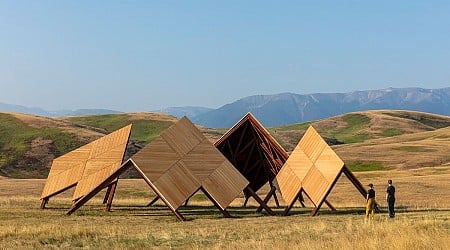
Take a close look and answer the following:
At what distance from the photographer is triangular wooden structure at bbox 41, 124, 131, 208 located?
34406 mm

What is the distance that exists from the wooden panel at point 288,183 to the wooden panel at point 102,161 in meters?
10.6

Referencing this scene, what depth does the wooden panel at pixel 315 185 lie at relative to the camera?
3044cm

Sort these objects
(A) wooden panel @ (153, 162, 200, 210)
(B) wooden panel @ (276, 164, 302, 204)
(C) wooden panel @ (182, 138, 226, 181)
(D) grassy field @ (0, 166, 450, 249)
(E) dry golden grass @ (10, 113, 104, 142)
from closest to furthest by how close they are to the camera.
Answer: (D) grassy field @ (0, 166, 450, 249) → (A) wooden panel @ (153, 162, 200, 210) → (C) wooden panel @ (182, 138, 226, 181) → (B) wooden panel @ (276, 164, 302, 204) → (E) dry golden grass @ (10, 113, 104, 142)

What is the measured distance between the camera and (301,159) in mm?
33844

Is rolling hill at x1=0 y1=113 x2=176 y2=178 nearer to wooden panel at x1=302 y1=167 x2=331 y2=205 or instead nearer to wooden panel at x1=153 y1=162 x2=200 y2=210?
wooden panel at x1=153 y1=162 x2=200 y2=210

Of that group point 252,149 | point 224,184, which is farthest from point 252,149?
point 224,184

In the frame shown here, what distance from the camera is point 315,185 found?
31.5 meters

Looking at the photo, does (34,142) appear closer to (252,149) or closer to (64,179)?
(64,179)

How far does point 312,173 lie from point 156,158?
9523 mm

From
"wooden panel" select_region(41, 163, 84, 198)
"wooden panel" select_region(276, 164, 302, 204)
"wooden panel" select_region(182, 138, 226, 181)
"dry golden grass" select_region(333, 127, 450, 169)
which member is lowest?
"dry golden grass" select_region(333, 127, 450, 169)

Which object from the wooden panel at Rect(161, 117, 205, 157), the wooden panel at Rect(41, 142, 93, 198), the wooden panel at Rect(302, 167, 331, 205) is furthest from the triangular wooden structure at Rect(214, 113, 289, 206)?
the wooden panel at Rect(41, 142, 93, 198)

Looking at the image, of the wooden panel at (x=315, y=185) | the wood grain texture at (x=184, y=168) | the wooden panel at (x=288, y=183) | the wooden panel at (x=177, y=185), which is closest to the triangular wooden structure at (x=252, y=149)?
the wooden panel at (x=288, y=183)

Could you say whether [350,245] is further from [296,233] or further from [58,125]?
[58,125]

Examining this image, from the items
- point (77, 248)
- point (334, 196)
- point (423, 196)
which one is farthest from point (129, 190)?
point (77, 248)
